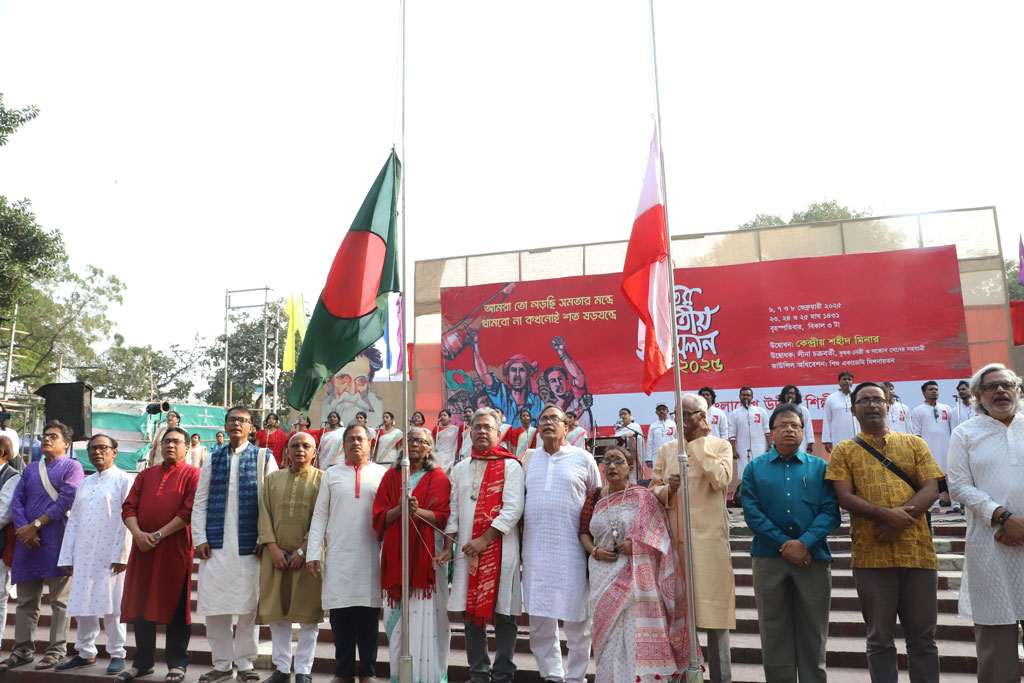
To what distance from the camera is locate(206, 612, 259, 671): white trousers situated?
5371 millimetres

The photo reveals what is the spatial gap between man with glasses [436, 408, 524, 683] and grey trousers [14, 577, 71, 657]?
3.05 meters

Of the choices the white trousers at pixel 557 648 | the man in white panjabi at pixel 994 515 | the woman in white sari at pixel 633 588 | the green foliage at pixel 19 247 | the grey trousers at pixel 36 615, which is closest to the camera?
the man in white panjabi at pixel 994 515

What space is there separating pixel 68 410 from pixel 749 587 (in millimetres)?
9722

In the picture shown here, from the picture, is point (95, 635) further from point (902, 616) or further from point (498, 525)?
point (902, 616)

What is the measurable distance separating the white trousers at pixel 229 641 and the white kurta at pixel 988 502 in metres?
4.26

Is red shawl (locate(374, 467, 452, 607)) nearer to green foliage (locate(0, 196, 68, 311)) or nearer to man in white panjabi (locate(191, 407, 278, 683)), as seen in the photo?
man in white panjabi (locate(191, 407, 278, 683))

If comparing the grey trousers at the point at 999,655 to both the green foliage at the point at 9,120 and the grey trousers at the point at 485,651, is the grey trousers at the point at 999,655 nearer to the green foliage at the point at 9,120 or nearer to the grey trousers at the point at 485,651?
the grey trousers at the point at 485,651

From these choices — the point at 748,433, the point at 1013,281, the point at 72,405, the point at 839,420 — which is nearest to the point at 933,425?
the point at 839,420

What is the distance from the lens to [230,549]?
541 centimetres

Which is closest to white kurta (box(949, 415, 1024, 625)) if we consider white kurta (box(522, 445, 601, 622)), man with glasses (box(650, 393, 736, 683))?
man with glasses (box(650, 393, 736, 683))

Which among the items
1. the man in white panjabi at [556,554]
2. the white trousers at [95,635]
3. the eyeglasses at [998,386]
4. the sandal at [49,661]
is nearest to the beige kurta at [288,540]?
the white trousers at [95,635]

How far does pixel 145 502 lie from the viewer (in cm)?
565

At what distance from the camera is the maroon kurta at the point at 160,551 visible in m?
5.40

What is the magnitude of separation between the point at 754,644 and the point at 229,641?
11.5 ft
